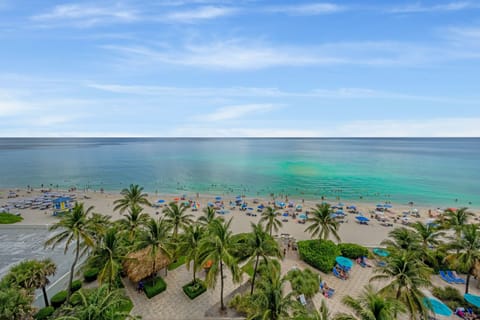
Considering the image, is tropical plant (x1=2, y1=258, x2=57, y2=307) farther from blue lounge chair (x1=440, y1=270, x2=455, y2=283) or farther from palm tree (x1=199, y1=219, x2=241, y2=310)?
blue lounge chair (x1=440, y1=270, x2=455, y2=283)

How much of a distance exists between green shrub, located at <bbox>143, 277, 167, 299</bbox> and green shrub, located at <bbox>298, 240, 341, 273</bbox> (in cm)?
1603

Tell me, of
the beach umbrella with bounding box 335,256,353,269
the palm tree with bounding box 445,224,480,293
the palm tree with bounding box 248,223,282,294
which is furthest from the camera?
the beach umbrella with bounding box 335,256,353,269

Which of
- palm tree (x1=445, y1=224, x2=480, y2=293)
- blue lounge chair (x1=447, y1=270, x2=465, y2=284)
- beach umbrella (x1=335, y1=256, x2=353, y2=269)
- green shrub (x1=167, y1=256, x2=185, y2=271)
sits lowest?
blue lounge chair (x1=447, y1=270, x2=465, y2=284)

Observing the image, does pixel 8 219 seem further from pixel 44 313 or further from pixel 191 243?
pixel 191 243

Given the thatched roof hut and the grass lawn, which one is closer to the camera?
the thatched roof hut

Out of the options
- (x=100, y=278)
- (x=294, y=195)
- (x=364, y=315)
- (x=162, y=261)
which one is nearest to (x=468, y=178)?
(x=294, y=195)

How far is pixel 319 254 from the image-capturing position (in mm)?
25031

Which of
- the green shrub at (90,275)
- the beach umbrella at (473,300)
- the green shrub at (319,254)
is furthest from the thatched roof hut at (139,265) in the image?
the beach umbrella at (473,300)

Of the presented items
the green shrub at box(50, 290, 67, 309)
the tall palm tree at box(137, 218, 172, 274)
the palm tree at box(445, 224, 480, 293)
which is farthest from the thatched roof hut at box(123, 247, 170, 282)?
the palm tree at box(445, 224, 480, 293)

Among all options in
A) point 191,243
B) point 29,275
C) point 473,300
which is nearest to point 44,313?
point 29,275

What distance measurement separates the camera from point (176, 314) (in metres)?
17.8

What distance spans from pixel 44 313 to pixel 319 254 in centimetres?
2622

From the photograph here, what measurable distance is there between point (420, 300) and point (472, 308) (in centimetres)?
1075

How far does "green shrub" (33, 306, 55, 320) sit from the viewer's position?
16.7 meters
